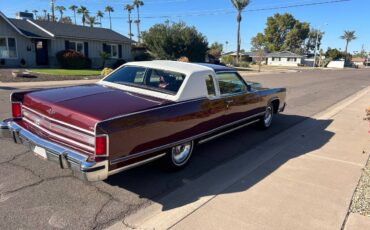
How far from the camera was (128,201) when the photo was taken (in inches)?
149

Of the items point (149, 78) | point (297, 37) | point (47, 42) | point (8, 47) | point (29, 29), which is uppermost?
point (297, 37)

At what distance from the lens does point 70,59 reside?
25.0 meters

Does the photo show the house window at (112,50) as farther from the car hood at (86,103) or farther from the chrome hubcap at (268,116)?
the car hood at (86,103)

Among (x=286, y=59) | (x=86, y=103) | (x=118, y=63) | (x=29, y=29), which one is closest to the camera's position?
(x=86, y=103)

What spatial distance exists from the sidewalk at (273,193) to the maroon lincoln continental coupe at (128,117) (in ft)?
2.01

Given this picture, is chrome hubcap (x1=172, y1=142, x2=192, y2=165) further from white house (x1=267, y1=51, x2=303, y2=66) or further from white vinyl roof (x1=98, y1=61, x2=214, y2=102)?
white house (x1=267, y1=51, x2=303, y2=66)

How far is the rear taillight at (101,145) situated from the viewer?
3264 millimetres

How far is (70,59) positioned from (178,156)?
22865 mm

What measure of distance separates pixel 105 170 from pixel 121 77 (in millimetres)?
2238

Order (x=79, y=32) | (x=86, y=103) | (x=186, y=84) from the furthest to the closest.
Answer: (x=79, y=32)
(x=186, y=84)
(x=86, y=103)

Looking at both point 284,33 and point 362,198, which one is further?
→ point 284,33

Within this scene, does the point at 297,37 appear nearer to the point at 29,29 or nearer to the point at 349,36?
the point at 349,36

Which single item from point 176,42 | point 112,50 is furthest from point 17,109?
point 176,42

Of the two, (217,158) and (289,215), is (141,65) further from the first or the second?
(289,215)
